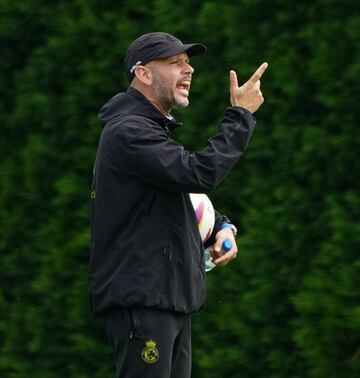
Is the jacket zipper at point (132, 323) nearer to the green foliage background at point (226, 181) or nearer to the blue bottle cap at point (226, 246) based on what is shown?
the blue bottle cap at point (226, 246)

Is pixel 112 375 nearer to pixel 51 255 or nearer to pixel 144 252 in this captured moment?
pixel 51 255

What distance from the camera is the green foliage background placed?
5.74 meters

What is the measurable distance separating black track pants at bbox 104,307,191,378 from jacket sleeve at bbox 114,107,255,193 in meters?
0.51

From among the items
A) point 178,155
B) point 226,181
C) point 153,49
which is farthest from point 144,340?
point 226,181

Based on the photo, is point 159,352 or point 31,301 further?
point 31,301

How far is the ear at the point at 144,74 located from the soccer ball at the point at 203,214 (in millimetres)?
511

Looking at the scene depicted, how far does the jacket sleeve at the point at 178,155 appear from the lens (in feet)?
15.4

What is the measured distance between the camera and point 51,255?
696 centimetres

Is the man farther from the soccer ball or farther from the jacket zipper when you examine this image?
the soccer ball

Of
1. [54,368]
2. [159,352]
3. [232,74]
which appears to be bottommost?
[54,368]

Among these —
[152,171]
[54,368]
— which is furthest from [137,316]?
[54,368]

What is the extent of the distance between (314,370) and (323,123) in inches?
45.6

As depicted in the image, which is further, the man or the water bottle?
the water bottle

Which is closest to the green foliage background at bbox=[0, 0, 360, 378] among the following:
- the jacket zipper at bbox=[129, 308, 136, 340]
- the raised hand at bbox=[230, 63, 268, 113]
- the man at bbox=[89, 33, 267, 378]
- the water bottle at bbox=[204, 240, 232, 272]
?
the water bottle at bbox=[204, 240, 232, 272]
